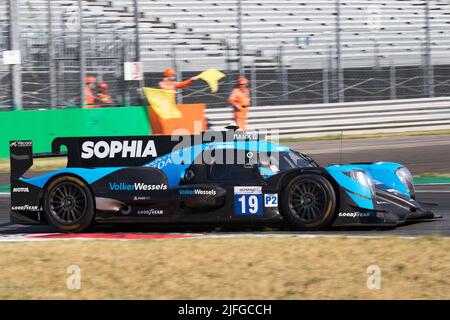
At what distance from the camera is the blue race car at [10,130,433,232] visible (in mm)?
7762

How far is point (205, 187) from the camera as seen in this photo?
312 inches

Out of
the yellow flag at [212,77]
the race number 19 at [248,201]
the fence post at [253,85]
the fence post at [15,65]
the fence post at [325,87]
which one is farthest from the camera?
the fence post at [325,87]

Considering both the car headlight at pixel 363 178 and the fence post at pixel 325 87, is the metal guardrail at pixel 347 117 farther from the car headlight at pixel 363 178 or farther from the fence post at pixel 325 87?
the car headlight at pixel 363 178

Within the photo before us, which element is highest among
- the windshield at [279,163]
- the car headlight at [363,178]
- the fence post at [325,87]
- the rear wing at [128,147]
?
the fence post at [325,87]

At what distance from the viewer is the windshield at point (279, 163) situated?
26.2ft

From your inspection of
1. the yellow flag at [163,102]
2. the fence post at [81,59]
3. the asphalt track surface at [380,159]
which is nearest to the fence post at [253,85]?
the asphalt track surface at [380,159]

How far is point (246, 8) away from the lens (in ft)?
75.9

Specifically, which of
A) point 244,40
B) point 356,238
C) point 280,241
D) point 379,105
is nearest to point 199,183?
point 280,241

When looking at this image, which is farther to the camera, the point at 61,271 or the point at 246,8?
the point at 246,8

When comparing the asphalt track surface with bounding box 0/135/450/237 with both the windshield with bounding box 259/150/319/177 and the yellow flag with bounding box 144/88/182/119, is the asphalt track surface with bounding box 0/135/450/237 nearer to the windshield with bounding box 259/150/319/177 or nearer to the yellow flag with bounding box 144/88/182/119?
the windshield with bounding box 259/150/319/177

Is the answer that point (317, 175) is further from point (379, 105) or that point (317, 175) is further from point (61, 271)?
point (379, 105)

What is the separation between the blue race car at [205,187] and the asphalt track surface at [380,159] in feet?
0.58

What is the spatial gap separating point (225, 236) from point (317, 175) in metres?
1.03

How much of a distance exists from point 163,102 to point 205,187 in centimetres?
1036
